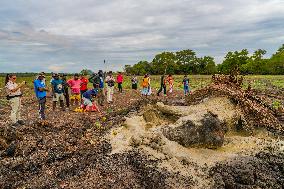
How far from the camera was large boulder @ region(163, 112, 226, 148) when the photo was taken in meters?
9.13

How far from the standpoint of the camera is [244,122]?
1093 cm

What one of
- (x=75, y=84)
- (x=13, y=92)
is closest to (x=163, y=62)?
(x=75, y=84)

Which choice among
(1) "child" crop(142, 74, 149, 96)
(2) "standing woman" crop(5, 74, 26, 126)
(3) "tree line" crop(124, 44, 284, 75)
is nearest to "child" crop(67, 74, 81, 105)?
(2) "standing woman" crop(5, 74, 26, 126)

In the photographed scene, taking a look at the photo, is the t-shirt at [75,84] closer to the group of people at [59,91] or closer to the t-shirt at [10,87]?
the group of people at [59,91]

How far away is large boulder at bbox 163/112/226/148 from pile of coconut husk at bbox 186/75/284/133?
2.02 m

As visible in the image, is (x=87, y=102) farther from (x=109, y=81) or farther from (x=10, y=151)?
(x=10, y=151)

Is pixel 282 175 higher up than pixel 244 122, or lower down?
lower down

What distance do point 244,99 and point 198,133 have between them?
2792mm

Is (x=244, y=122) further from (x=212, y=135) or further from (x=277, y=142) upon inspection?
(x=212, y=135)

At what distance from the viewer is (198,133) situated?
9234 millimetres

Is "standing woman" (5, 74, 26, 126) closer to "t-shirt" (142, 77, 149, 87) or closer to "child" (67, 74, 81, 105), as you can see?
"child" (67, 74, 81, 105)

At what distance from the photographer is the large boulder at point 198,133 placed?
913cm

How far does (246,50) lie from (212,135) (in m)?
107

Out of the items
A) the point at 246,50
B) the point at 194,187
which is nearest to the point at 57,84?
the point at 194,187
